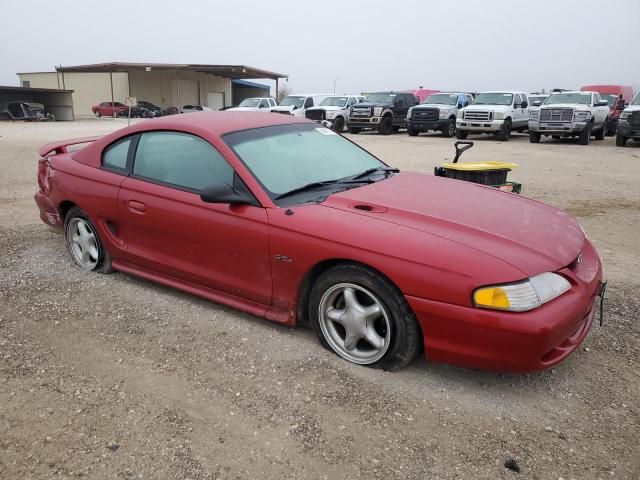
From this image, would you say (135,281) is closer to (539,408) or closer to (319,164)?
(319,164)

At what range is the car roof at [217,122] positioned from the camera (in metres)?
3.72

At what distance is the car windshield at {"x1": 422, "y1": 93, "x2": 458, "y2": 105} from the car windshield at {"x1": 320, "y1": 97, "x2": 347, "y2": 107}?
3.93 metres

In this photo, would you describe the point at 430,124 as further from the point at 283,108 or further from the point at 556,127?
the point at 283,108

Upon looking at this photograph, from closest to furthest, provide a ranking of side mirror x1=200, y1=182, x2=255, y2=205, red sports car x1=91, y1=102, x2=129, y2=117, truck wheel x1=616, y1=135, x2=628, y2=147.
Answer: side mirror x1=200, y1=182, x2=255, y2=205, truck wheel x1=616, y1=135, x2=628, y2=147, red sports car x1=91, y1=102, x2=129, y2=117

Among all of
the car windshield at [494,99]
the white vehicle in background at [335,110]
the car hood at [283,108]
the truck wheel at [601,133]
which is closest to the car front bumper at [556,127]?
the car windshield at [494,99]

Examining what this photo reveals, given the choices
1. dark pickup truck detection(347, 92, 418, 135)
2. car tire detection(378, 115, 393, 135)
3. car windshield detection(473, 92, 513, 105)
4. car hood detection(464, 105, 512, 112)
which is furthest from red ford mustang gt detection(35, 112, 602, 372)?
car tire detection(378, 115, 393, 135)

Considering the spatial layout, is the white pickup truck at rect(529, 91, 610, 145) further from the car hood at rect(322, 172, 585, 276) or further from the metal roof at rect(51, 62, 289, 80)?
the metal roof at rect(51, 62, 289, 80)

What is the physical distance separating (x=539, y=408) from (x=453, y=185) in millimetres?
1738

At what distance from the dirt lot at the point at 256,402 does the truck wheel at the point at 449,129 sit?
60.8 feet

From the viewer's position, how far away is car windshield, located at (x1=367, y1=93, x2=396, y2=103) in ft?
76.9

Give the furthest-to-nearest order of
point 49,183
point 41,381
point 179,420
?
1. point 49,183
2. point 41,381
3. point 179,420

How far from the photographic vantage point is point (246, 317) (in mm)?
3707

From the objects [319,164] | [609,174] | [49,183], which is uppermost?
[319,164]

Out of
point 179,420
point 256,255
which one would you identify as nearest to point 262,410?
point 179,420
